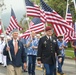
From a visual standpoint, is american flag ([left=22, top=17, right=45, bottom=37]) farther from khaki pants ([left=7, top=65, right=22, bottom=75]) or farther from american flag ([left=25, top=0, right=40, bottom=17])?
khaki pants ([left=7, top=65, right=22, bottom=75])

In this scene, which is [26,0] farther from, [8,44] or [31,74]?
[8,44]

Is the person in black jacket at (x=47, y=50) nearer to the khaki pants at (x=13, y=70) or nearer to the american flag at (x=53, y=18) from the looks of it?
the khaki pants at (x=13, y=70)

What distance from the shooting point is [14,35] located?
30.4 ft

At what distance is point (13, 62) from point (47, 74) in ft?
3.75

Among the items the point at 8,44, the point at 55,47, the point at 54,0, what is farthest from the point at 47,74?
the point at 54,0

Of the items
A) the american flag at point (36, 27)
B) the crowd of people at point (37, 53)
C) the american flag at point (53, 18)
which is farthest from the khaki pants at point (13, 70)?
the american flag at point (36, 27)

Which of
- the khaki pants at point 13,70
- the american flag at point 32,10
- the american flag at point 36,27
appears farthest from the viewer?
the american flag at point 32,10

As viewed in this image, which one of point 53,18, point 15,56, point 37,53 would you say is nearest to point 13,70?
point 15,56

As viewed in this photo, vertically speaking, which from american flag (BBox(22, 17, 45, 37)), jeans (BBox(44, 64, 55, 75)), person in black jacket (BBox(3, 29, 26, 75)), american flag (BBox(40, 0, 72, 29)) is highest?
american flag (BBox(40, 0, 72, 29))

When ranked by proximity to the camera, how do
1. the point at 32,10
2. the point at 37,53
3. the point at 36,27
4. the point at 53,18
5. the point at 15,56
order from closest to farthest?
the point at 15,56
the point at 37,53
the point at 53,18
the point at 36,27
the point at 32,10

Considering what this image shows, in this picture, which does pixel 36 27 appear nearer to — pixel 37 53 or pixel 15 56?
pixel 37 53

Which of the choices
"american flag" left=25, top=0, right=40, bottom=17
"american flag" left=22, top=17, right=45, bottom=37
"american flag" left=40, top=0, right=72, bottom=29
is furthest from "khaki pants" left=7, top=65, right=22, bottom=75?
"american flag" left=25, top=0, right=40, bottom=17

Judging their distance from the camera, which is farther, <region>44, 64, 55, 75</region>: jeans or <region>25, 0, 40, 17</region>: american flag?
<region>25, 0, 40, 17</region>: american flag

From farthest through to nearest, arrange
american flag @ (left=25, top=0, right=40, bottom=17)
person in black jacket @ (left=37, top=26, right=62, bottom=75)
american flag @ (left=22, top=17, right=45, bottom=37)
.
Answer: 1. american flag @ (left=25, top=0, right=40, bottom=17)
2. american flag @ (left=22, top=17, right=45, bottom=37)
3. person in black jacket @ (left=37, top=26, right=62, bottom=75)
